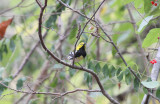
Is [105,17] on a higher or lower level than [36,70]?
higher

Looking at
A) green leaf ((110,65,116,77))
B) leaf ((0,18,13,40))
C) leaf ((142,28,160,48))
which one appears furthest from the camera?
leaf ((0,18,13,40))

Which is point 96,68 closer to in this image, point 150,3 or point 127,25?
point 150,3

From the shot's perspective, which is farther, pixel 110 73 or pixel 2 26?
pixel 2 26

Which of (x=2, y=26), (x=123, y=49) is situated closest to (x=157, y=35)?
(x=2, y=26)

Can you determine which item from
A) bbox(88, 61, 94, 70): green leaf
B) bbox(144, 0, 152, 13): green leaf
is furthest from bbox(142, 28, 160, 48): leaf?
bbox(88, 61, 94, 70): green leaf

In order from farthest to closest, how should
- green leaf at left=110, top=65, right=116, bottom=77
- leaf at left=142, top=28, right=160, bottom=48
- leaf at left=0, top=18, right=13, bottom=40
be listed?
1. leaf at left=0, top=18, right=13, bottom=40
2. green leaf at left=110, top=65, right=116, bottom=77
3. leaf at left=142, top=28, right=160, bottom=48

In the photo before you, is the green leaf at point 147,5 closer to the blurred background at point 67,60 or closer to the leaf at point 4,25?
the blurred background at point 67,60

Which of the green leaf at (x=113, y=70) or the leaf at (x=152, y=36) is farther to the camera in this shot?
the green leaf at (x=113, y=70)

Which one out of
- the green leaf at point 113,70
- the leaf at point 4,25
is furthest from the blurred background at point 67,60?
the leaf at point 4,25

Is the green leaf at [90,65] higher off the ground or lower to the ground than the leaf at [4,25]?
lower

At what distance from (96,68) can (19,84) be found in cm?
94

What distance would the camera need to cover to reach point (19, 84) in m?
2.72

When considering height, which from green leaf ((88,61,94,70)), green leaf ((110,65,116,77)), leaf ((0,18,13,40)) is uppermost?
leaf ((0,18,13,40))

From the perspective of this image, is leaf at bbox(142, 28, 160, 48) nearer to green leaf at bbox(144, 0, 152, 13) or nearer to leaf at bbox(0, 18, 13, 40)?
green leaf at bbox(144, 0, 152, 13)
